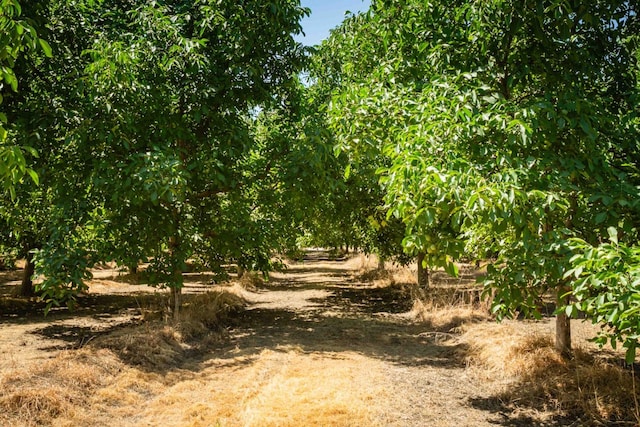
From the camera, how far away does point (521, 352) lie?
761 centimetres

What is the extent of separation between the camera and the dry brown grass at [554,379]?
18.8ft

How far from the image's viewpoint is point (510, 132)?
14.5 feet

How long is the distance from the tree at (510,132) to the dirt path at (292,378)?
2041 millimetres

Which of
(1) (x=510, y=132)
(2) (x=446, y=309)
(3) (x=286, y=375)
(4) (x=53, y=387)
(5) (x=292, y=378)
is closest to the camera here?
(1) (x=510, y=132)

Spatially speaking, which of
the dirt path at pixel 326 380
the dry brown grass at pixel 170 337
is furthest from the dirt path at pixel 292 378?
the dry brown grass at pixel 170 337

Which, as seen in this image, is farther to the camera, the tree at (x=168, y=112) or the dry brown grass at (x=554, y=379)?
the tree at (x=168, y=112)

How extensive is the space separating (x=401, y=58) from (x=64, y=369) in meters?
6.82

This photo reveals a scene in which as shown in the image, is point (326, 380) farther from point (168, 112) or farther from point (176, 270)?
point (168, 112)

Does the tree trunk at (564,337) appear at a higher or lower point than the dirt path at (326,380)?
higher

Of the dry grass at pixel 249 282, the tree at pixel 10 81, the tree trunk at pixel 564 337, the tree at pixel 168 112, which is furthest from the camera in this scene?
the dry grass at pixel 249 282

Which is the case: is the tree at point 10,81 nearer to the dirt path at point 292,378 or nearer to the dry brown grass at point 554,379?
the dirt path at point 292,378

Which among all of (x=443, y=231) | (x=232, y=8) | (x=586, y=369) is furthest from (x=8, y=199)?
(x=586, y=369)

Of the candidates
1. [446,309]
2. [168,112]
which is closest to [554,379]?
[446,309]

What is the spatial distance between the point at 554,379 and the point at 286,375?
403cm
